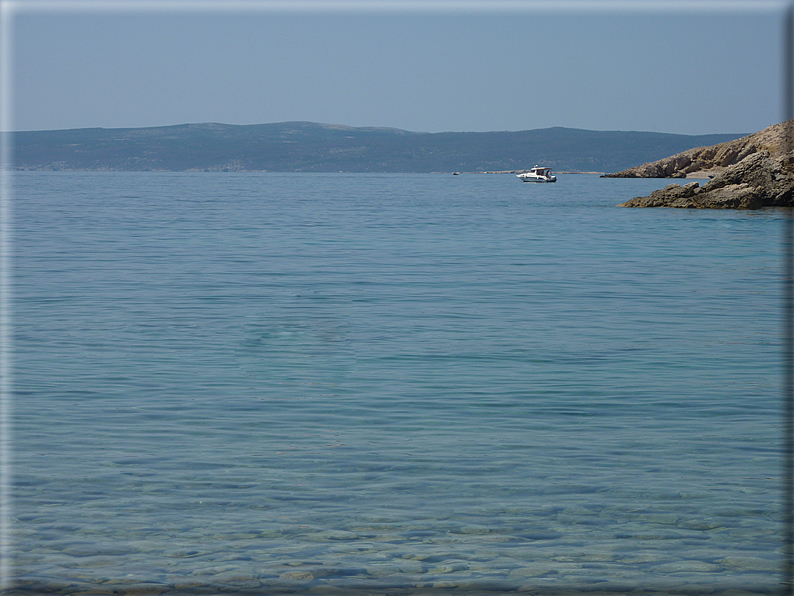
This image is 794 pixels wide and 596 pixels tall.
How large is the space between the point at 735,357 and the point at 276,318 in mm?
9650

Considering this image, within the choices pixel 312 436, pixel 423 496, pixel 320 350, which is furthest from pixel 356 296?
pixel 423 496

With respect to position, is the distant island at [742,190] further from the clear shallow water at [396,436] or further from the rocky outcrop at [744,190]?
the clear shallow water at [396,436]

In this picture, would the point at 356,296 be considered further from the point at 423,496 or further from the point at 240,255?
the point at 423,496

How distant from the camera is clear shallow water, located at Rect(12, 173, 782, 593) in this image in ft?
25.1

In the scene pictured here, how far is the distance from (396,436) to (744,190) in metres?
61.6

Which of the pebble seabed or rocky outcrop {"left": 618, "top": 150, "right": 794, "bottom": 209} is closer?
the pebble seabed

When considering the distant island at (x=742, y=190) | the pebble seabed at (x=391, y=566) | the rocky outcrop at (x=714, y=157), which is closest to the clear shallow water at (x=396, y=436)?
the pebble seabed at (x=391, y=566)

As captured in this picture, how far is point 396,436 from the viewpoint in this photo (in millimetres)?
11086

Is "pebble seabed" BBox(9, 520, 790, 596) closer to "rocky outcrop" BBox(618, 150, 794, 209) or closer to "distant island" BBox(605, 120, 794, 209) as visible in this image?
"distant island" BBox(605, 120, 794, 209)

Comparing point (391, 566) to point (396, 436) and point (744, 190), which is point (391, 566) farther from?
point (744, 190)

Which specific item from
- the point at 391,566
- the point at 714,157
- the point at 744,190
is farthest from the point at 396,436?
the point at 714,157

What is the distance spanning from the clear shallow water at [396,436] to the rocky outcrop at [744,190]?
43.2 metres

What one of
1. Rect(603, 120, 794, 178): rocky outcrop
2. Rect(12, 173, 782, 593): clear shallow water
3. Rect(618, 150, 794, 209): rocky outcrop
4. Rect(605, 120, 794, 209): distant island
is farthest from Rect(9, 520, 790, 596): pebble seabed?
Rect(603, 120, 794, 178): rocky outcrop

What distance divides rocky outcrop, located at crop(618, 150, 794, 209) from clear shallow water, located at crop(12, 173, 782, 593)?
4323 cm
